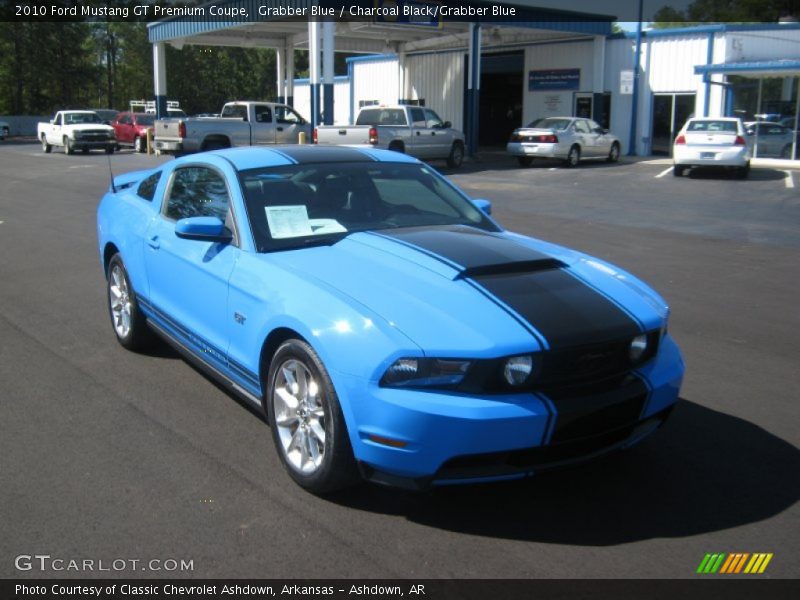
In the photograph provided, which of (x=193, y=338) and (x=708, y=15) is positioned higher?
(x=708, y=15)

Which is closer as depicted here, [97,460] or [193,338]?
[97,460]

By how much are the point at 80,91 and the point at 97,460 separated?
69.8 metres

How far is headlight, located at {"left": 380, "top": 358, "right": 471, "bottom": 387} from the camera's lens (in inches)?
130

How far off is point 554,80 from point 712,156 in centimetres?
1276

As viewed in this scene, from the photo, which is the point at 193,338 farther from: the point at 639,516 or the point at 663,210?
the point at 663,210

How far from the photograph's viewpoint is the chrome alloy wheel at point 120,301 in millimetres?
5961

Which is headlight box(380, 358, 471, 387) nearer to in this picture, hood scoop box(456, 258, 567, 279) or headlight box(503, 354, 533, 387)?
headlight box(503, 354, 533, 387)

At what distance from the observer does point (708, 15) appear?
187 ft

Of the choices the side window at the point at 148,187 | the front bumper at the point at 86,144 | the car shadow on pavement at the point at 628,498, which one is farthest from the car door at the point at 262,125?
the car shadow on pavement at the point at 628,498

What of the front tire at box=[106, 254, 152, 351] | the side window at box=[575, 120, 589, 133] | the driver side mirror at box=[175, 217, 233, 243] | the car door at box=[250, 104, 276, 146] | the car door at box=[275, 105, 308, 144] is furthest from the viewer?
the car door at box=[275, 105, 308, 144]

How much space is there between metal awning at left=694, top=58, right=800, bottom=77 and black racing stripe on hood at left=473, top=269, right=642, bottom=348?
81.5 feet

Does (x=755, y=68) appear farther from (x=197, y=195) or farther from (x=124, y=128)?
(x=124, y=128)

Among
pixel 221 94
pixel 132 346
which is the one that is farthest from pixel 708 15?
pixel 132 346

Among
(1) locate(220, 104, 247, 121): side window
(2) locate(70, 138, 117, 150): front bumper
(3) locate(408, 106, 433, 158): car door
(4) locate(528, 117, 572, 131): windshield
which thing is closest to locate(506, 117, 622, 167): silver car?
(4) locate(528, 117, 572, 131): windshield
